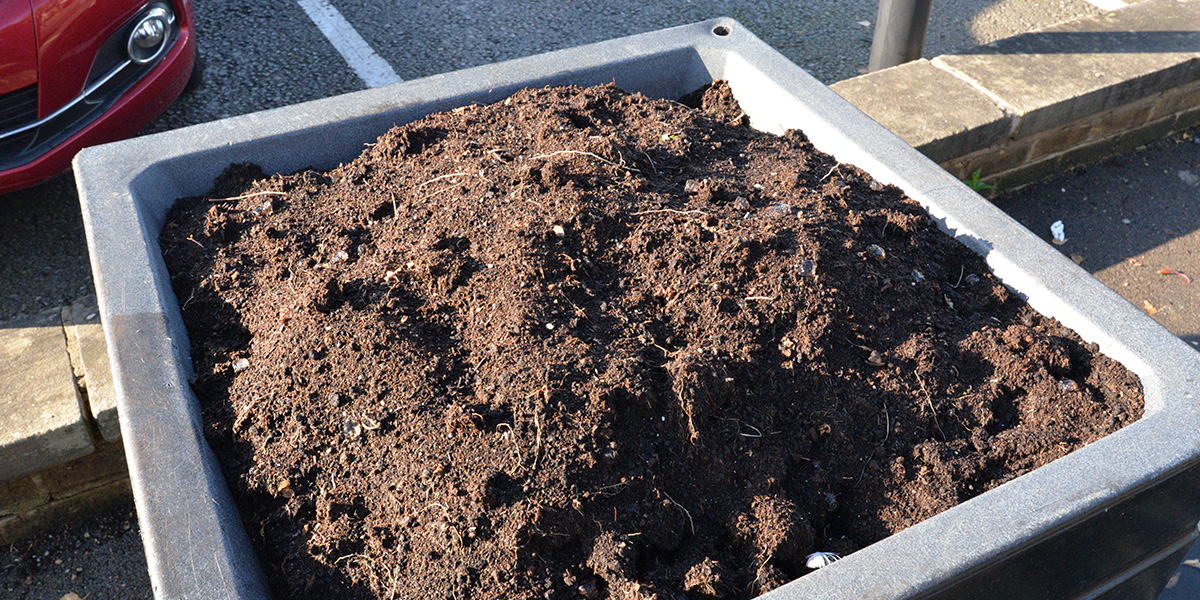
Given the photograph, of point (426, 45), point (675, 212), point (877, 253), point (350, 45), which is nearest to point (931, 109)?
point (877, 253)

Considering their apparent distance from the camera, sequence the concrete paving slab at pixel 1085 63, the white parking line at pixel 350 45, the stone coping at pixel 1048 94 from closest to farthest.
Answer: the stone coping at pixel 1048 94 → the concrete paving slab at pixel 1085 63 → the white parking line at pixel 350 45

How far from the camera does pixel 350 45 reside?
4289mm

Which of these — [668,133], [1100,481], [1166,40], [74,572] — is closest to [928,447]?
[1100,481]

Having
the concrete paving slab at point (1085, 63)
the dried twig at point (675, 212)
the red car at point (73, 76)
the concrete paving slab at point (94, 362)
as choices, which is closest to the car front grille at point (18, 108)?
the red car at point (73, 76)

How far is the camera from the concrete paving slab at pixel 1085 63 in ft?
10.7

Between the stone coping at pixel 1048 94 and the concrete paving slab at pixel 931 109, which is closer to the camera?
the concrete paving slab at pixel 931 109

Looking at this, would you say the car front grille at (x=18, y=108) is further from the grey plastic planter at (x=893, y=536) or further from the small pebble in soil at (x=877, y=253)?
the small pebble in soil at (x=877, y=253)

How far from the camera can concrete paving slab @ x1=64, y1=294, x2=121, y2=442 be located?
224 centimetres

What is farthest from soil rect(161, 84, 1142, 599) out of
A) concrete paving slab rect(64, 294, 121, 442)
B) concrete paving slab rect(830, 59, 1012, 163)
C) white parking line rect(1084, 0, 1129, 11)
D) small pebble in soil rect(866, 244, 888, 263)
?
white parking line rect(1084, 0, 1129, 11)

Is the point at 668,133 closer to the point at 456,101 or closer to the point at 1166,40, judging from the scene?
the point at 456,101

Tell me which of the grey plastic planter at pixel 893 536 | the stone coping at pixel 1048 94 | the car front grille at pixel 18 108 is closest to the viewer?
the grey plastic planter at pixel 893 536

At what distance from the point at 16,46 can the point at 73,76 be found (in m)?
0.21

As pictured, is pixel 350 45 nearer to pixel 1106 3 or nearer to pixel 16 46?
pixel 16 46

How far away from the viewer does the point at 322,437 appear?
60.5 inches
